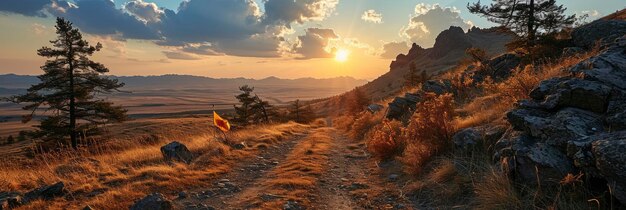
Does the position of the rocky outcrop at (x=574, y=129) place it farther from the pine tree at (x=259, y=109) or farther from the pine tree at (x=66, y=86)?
the pine tree at (x=259, y=109)

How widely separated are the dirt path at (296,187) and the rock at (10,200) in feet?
9.52

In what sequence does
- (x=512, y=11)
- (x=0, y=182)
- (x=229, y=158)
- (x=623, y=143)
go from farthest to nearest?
1. (x=512, y=11)
2. (x=229, y=158)
3. (x=0, y=182)
4. (x=623, y=143)

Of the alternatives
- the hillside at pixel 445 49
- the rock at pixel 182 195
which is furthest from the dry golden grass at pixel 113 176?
the hillside at pixel 445 49

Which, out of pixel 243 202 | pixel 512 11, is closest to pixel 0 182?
pixel 243 202

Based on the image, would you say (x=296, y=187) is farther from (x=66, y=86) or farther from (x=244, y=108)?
(x=244, y=108)

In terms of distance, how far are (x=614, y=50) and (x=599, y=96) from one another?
252cm

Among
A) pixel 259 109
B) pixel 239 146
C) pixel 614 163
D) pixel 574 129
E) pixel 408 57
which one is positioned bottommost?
pixel 259 109

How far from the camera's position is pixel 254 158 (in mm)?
13445

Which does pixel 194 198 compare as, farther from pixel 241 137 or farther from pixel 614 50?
pixel 241 137

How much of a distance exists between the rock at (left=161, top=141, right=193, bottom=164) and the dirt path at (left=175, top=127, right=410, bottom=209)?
1.79 meters

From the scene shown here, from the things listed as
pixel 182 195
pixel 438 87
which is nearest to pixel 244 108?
pixel 438 87

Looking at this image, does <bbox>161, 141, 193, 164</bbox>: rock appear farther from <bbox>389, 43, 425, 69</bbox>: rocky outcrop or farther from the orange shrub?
<bbox>389, 43, 425, 69</bbox>: rocky outcrop

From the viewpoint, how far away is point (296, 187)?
8.41 m

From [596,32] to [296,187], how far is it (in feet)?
51.9
